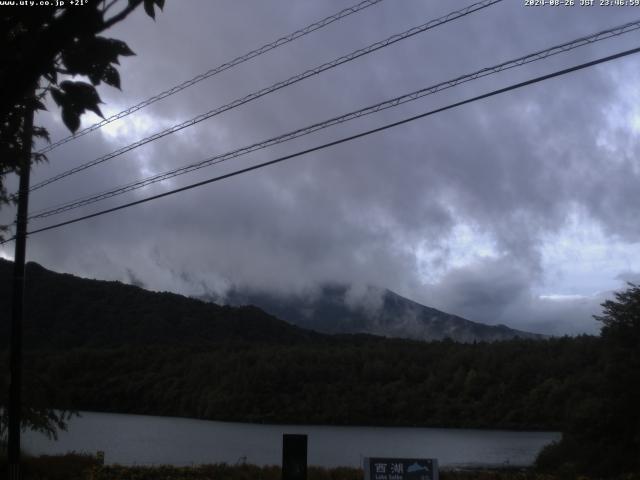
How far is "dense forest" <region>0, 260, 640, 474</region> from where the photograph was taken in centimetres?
7262

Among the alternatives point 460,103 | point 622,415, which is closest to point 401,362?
point 622,415

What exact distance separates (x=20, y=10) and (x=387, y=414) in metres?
90.3

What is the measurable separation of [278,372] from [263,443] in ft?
110

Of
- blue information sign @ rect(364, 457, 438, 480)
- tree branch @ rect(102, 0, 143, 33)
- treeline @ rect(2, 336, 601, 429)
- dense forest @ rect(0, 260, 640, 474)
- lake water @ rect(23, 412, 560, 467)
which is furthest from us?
treeline @ rect(2, 336, 601, 429)

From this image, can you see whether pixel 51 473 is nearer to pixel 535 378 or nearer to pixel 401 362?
pixel 535 378

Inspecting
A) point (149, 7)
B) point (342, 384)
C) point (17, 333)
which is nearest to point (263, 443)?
point (342, 384)

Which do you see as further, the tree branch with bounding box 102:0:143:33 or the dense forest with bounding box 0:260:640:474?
the dense forest with bounding box 0:260:640:474

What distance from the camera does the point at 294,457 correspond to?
43.0ft

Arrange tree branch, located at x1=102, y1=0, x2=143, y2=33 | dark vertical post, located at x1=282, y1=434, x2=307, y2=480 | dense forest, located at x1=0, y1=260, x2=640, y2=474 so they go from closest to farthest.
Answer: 1. tree branch, located at x1=102, y1=0, x2=143, y2=33
2. dark vertical post, located at x1=282, y1=434, x2=307, y2=480
3. dense forest, located at x1=0, y1=260, x2=640, y2=474

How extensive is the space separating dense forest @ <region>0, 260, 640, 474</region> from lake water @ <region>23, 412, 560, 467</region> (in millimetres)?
4192

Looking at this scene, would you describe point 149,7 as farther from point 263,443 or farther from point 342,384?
point 342,384

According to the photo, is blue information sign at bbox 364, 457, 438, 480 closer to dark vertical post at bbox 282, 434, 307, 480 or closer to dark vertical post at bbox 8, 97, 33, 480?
dark vertical post at bbox 282, 434, 307, 480

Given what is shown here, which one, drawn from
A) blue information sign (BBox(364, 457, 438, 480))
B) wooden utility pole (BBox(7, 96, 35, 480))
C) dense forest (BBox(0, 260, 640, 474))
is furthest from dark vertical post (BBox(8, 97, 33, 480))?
dense forest (BBox(0, 260, 640, 474))

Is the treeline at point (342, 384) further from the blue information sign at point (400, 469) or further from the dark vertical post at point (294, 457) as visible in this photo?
the blue information sign at point (400, 469)
